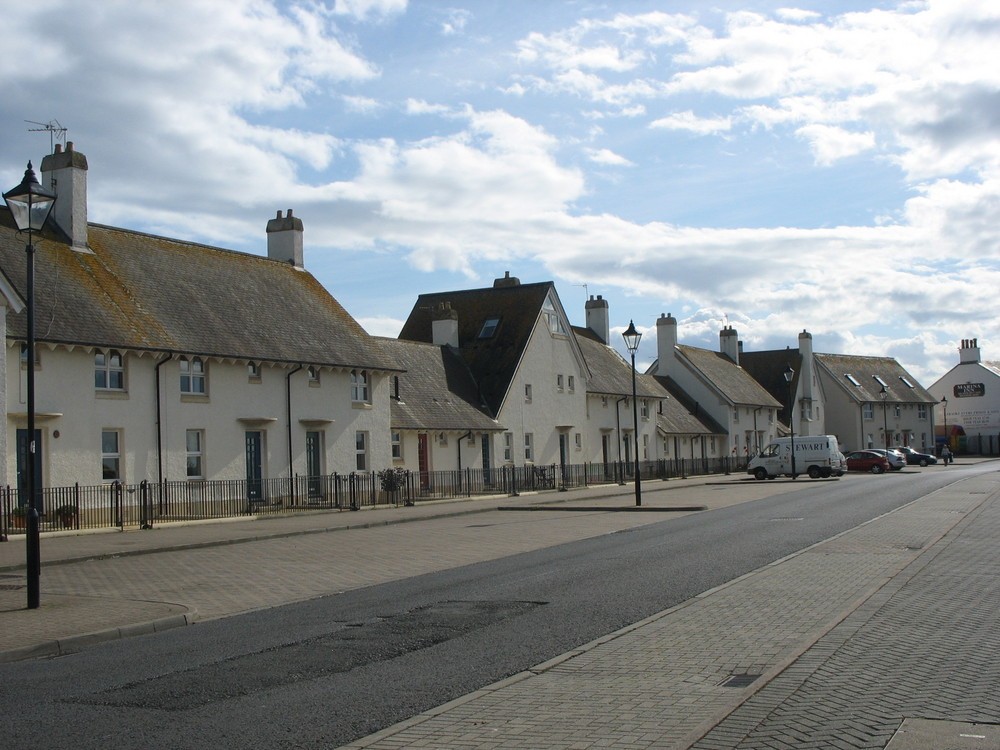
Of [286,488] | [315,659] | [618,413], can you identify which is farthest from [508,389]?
[315,659]

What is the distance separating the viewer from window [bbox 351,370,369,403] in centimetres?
3822

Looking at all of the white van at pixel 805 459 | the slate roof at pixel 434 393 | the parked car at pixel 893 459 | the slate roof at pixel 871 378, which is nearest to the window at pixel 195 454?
the slate roof at pixel 434 393

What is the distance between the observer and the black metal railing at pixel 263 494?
25.6m

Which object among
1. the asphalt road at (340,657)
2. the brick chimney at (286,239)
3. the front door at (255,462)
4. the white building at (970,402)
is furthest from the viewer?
the white building at (970,402)

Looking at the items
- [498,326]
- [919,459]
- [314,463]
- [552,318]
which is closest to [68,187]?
[314,463]

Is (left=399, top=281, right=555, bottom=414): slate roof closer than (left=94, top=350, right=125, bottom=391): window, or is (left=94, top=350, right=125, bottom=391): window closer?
(left=94, top=350, right=125, bottom=391): window

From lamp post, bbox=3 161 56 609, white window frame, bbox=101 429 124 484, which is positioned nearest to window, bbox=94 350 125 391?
white window frame, bbox=101 429 124 484

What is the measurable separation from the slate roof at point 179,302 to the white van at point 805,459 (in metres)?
25.5

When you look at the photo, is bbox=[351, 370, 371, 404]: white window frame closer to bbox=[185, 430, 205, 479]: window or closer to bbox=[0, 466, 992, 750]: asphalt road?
bbox=[185, 430, 205, 479]: window

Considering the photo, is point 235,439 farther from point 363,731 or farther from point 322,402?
point 363,731

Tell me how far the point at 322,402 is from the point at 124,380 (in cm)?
861

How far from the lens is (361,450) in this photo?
1518 inches

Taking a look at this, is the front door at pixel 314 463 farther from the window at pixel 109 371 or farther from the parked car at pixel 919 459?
the parked car at pixel 919 459

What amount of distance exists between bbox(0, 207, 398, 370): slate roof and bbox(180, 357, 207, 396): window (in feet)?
1.98
